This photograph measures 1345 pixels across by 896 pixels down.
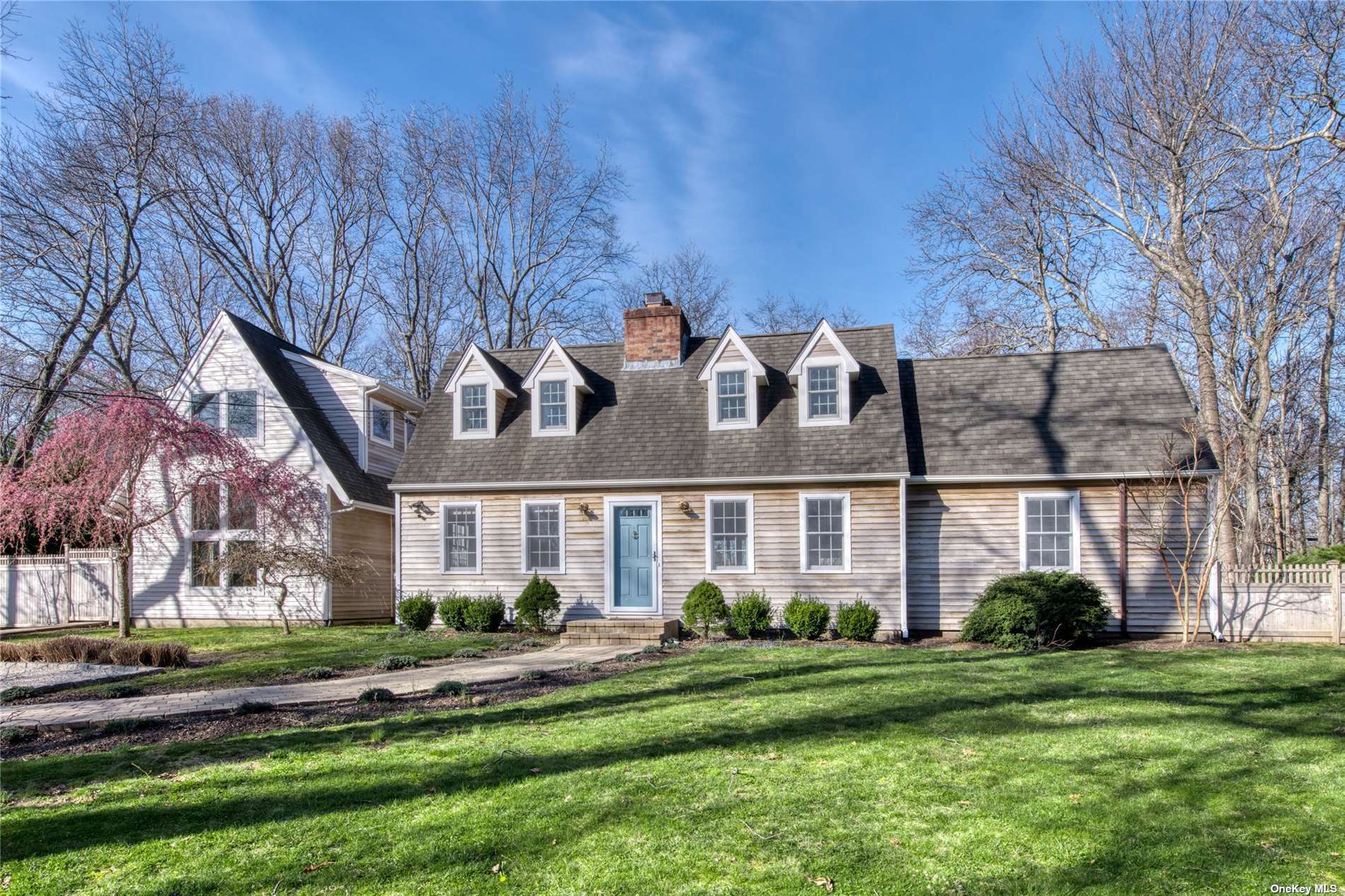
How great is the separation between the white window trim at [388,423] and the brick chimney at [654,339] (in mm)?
7321

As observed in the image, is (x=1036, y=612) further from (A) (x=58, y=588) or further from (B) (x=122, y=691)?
(A) (x=58, y=588)

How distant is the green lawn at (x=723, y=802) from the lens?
4.48m

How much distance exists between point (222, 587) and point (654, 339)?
1199cm

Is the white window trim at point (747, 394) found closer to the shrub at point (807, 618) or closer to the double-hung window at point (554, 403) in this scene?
the double-hung window at point (554, 403)

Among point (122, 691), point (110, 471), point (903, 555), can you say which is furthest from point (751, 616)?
point (110, 471)

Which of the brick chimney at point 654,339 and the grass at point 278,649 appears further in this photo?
the brick chimney at point 654,339

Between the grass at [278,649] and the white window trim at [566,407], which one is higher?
the white window trim at [566,407]

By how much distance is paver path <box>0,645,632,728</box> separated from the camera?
27.4ft

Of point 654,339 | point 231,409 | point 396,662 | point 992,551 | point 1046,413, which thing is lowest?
point 396,662

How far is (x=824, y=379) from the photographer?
17.6 meters

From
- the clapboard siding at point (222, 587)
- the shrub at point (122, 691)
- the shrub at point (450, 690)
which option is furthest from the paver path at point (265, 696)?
the clapboard siding at point (222, 587)

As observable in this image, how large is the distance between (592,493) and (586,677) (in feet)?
23.1

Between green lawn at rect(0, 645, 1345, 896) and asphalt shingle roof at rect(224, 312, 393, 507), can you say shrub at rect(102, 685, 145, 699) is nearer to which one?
green lawn at rect(0, 645, 1345, 896)

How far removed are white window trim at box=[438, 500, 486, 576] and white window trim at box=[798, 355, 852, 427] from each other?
7.27 m
